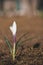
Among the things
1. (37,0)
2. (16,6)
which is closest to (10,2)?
(16,6)

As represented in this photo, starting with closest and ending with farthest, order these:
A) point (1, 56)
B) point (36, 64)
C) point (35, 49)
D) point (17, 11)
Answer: point (36, 64) < point (1, 56) < point (35, 49) < point (17, 11)

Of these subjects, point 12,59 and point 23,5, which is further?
point 23,5

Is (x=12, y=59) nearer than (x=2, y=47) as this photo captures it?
Yes

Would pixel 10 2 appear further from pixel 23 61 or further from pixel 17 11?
pixel 23 61

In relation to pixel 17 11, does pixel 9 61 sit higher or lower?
higher

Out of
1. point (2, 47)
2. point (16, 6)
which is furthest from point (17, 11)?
point (2, 47)

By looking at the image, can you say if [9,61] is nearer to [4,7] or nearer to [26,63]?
[26,63]

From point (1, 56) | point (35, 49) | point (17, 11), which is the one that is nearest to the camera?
point (1, 56)

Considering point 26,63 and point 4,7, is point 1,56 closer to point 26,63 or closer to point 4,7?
point 26,63

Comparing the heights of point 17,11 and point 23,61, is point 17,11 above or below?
below

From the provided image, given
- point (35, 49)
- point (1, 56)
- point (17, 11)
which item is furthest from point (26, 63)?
point (17, 11)
